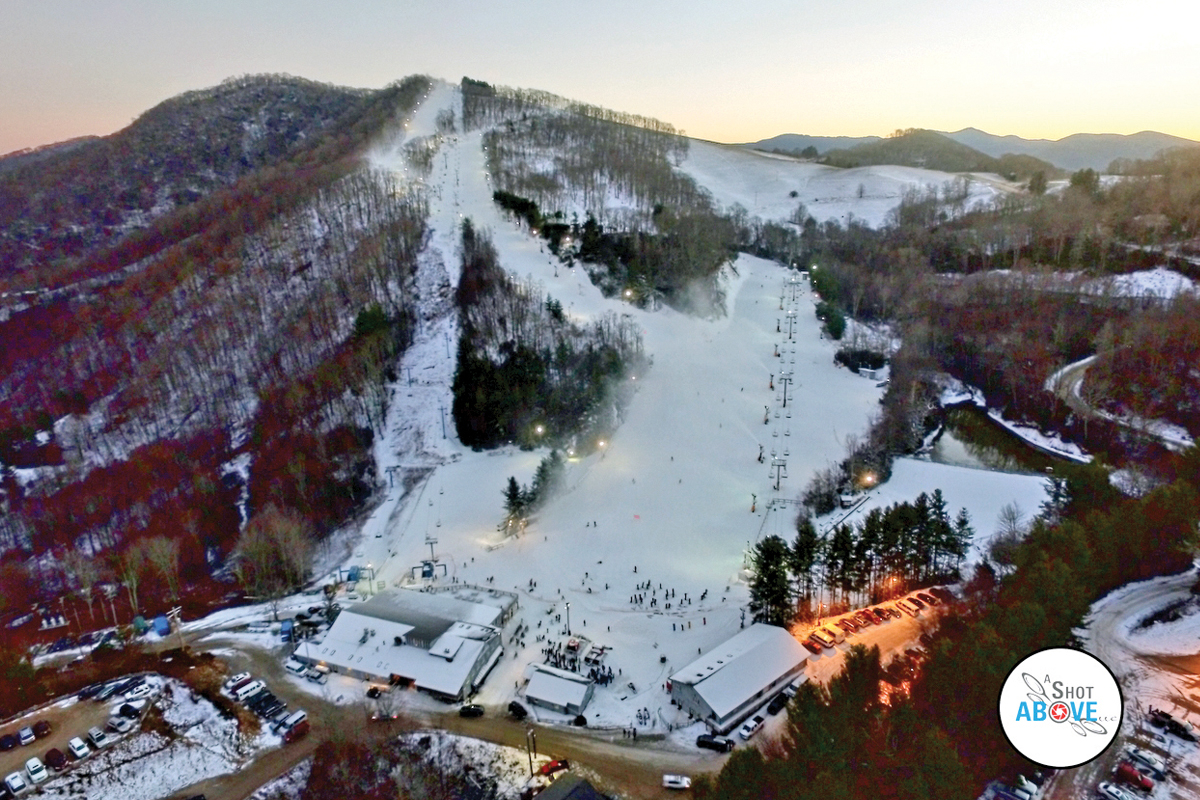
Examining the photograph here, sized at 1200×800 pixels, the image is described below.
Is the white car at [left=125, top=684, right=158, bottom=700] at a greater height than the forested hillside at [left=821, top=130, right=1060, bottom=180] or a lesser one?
lesser

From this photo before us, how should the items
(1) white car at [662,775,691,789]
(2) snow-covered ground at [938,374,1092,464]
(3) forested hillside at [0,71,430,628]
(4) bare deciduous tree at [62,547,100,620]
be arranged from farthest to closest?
(2) snow-covered ground at [938,374,1092,464] < (3) forested hillside at [0,71,430,628] < (4) bare deciduous tree at [62,547,100,620] < (1) white car at [662,775,691,789]

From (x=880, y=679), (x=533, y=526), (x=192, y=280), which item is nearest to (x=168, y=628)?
(x=533, y=526)

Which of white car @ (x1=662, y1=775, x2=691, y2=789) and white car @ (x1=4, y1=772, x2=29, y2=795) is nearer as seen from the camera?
white car @ (x1=662, y1=775, x2=691, y2=789)

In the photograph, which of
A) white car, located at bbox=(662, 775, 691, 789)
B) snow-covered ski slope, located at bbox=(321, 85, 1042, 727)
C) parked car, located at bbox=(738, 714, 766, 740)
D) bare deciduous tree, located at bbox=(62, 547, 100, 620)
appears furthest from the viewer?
bare deciduous tree, located at bbox=(62, 547, 100, 620)

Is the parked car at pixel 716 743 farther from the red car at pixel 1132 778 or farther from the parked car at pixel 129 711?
the parked car at pixel 129 711

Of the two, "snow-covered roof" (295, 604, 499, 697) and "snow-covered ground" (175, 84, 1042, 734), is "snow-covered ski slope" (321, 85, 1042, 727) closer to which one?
"snow-covered ground" (175, 84, 1042, 734)

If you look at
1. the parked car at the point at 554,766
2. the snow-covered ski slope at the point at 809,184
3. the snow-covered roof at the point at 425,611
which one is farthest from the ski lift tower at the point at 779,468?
the snow-covered ski slope at the point at 809,184

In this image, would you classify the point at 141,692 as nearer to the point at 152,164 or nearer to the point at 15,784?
the point at 15,784

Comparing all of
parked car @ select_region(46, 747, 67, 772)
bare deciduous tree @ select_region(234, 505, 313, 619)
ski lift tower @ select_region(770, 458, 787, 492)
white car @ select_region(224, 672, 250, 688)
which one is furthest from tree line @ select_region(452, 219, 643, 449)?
parked car @ select_region(46, 747, 67, 772)
